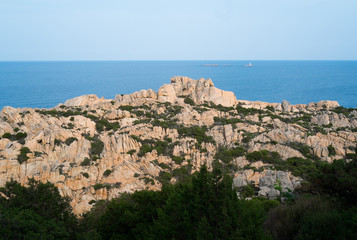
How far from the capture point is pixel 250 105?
179 feet

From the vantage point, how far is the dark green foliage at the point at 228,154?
3151cm

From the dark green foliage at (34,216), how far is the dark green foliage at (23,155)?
1309 centimetres

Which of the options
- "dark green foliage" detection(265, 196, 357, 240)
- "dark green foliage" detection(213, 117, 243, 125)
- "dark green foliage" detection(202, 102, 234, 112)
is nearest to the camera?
"dark green foliage" detection(265, 196, 357, 240)

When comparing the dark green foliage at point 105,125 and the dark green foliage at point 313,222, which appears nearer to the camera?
the dark green foliage at point 313,222

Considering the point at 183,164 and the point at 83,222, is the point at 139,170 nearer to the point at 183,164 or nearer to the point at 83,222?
the point at 183,164

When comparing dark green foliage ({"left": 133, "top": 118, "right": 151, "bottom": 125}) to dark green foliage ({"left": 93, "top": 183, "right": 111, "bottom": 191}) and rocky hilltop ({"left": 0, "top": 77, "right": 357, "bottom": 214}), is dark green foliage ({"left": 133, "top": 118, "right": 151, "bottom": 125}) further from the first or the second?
dark green foliage ({"left": 93, "top": 183, "right": 111, "bottom": 191})

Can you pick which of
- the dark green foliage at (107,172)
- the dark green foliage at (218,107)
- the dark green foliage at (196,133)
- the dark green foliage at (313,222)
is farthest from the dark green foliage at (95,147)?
the dark green foliage at (218,107)

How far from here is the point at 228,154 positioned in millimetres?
32281

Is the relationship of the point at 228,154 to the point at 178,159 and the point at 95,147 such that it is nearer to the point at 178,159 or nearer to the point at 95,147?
the point at 178,159

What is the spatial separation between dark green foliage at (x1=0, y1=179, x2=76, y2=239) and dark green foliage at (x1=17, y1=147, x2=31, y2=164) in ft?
43.0

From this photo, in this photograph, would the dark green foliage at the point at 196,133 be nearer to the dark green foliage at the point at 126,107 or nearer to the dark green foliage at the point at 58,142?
the dark green foliage at the point at 126,107

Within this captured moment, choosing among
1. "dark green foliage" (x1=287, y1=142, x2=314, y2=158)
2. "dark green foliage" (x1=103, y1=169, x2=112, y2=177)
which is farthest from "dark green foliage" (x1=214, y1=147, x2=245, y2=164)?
"dark green foliage" (x1=103, y1=169, x2=112, y2=177)

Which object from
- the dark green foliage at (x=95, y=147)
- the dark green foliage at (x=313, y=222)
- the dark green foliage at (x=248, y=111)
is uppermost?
the dark green foliage at (x=248, y=111)

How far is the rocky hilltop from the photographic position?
1015 inches
